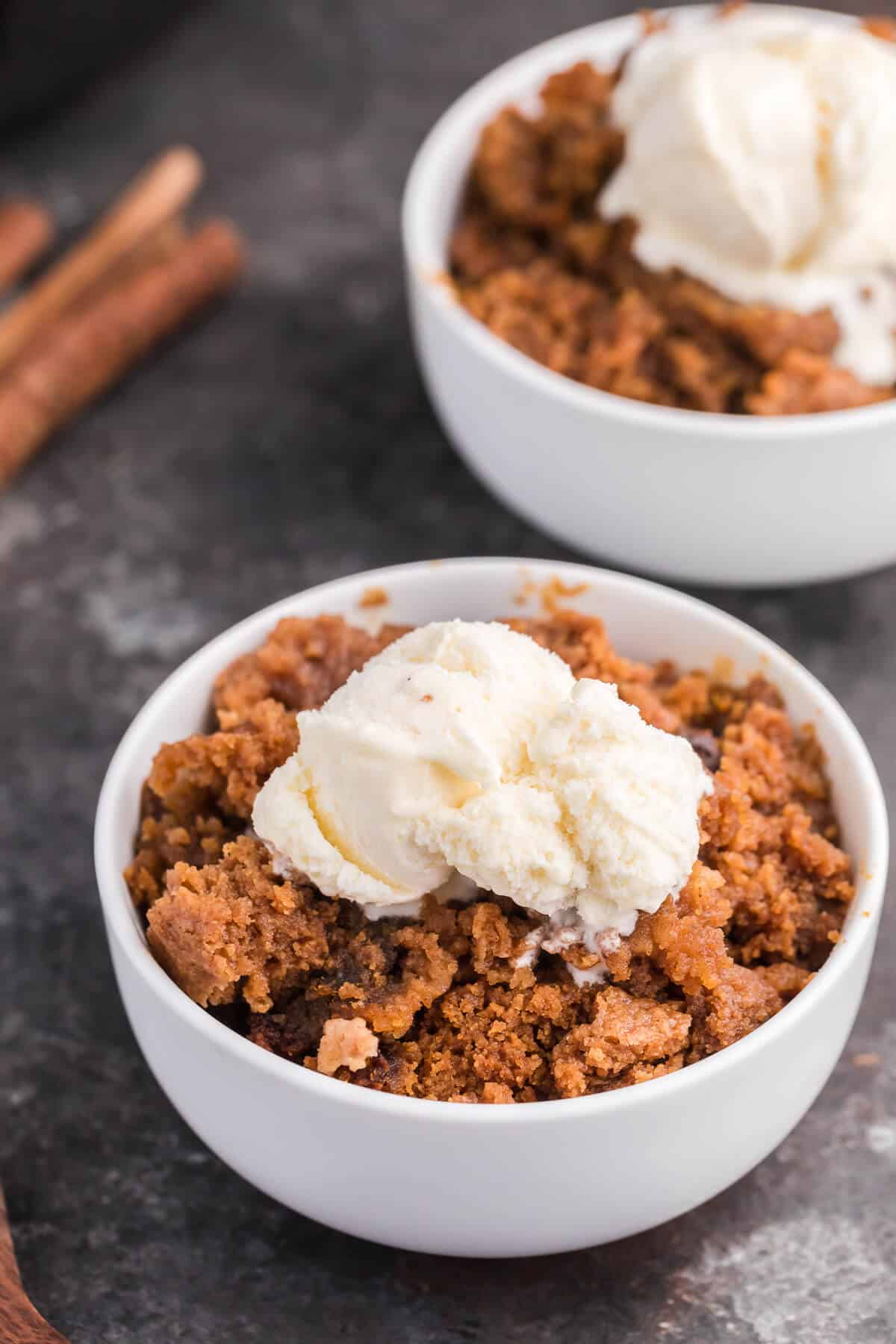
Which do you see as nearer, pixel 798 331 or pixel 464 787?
pixel 464 787

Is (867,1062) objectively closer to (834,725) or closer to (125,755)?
(834,725)

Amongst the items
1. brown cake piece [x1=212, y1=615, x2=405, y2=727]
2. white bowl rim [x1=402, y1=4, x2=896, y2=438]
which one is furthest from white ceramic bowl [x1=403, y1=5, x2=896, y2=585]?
brown cake piece [x1=212, y1=615, x2=405, y2=727]

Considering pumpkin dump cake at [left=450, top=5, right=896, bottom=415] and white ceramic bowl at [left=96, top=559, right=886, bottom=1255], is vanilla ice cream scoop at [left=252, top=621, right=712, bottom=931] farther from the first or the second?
pumpkin dump cake at [left=450, top=5, right=896, bottom=415]

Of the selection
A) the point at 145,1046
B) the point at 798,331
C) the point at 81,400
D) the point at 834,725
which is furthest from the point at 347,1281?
the point at 81,400

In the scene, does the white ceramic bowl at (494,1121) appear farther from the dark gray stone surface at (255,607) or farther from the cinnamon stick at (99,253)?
the cinnamon stick at (99,253)

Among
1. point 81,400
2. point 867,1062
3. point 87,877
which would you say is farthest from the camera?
point 81,400
